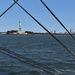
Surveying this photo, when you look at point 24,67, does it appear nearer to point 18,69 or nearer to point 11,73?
point 18,69

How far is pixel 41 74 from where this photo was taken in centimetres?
2492

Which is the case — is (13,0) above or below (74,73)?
above

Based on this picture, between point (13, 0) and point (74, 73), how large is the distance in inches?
553

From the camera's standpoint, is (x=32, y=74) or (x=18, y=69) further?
(x=18, y=69)

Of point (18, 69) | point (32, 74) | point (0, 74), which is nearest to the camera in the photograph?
point (0, 74)

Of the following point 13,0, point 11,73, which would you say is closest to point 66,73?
point 11,73

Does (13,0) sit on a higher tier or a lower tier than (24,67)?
higher

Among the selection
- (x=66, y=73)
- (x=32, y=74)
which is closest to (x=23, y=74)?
(x=32, y=74)

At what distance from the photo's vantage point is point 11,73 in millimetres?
25062

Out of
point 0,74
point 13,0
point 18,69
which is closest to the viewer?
point 13,0

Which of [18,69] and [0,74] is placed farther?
[18,69]

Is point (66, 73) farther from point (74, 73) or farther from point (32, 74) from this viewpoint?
point (32, 74)

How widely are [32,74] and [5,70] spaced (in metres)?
2.18

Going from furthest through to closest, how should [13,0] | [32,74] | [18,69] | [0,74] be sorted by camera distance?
1. [18,69]
2. [32,74]
3. [0,74]
4. [13,0]
